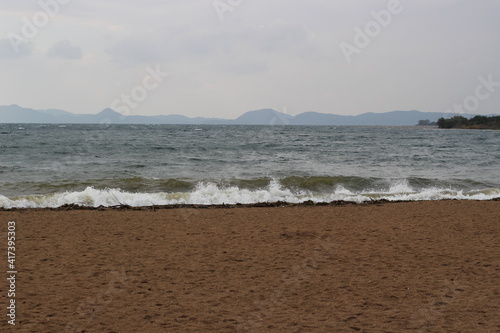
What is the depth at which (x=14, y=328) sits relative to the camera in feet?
15.9

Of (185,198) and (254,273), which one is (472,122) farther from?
(254,273)

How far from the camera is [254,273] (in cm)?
683

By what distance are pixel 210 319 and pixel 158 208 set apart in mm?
7833

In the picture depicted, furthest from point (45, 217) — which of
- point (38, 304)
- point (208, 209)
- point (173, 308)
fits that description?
point (173, 308)

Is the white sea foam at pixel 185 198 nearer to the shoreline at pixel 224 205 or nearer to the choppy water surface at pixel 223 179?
the choppy water surface at pixel 223 179

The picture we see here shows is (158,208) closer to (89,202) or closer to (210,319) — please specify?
(89,202)

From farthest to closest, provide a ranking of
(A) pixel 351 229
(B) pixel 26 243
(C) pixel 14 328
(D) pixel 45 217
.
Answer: (D) pixel 45 217
(A) pixel 351 229
(B) pixel 26 243
(C) pixel 14 328

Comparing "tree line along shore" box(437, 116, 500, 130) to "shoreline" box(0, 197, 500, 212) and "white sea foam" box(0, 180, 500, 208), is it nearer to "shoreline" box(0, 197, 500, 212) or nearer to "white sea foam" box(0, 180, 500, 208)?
"white sea foam" box(0, 180, 500, 208)

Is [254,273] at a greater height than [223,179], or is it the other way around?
[223,179]

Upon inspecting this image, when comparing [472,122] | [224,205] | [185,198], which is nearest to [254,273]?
[224,205]

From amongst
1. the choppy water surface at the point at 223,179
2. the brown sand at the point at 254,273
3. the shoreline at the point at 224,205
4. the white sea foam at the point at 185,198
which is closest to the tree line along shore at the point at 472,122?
the choppy water surface at the point at 223,179

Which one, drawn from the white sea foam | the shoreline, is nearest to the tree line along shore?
the white sea foam

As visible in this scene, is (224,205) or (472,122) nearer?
(224,205)

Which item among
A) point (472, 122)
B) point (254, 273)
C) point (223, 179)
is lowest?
point (254, 273)
